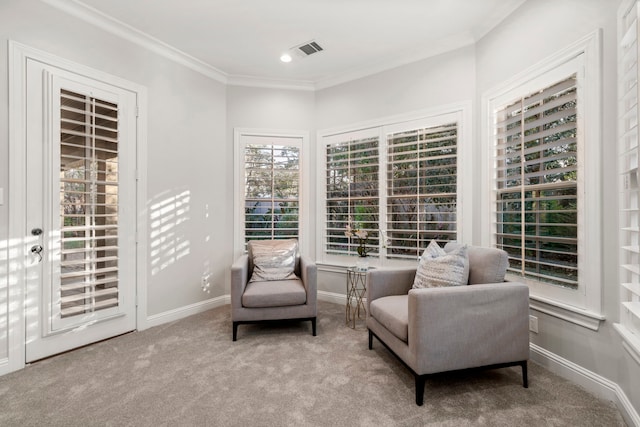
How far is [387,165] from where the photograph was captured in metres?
3.55

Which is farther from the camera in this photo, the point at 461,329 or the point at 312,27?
the point at 312,27

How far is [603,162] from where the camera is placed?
6.28 ft

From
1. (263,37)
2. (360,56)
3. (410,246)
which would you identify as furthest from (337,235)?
(263,37)

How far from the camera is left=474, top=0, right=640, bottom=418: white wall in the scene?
1.84 meters

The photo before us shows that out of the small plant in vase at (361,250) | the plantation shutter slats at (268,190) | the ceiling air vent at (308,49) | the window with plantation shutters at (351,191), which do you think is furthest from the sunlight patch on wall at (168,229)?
the ceiling air vent at (308,49)

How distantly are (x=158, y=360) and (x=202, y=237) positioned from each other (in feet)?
4.93

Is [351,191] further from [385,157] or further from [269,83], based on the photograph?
[269,83]

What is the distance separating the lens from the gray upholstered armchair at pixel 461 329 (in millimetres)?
1850

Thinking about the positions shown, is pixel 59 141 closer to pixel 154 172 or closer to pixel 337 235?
pixel 154 172

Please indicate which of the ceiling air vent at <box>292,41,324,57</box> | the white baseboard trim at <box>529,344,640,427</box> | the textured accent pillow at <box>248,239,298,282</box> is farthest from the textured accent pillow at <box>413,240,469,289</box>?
the ceiling air vent at <box>292,41,324,57</box>

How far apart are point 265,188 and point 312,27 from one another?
1892 mm

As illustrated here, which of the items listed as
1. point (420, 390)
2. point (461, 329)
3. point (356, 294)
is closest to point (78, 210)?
point (356, 294)

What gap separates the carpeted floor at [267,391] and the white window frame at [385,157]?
127cm

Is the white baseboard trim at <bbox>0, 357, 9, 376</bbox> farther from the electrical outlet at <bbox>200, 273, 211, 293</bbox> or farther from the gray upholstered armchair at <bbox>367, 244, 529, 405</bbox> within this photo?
the gray upholstered armchair at <bbox>367, 244, 529, 405</bbox>
